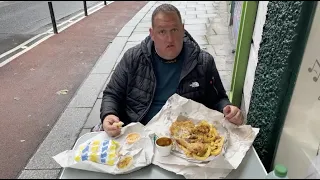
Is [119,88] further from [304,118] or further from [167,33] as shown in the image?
[304,118]

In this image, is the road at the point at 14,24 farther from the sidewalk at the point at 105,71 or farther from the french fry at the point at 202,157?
the french fry at the point at 202,157

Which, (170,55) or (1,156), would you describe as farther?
(1,156)

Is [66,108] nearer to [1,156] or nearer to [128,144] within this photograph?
[1,156]

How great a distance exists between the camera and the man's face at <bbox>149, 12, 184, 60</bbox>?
1.86 m

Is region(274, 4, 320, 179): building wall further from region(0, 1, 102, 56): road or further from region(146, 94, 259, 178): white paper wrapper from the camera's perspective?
region(0, 1, 102, 56): road

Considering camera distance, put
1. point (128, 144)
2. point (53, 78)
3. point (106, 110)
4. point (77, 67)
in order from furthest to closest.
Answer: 1. point (77, 67)
2. point (53, 78)
3. point (106, 110)
4. point (128, 144)

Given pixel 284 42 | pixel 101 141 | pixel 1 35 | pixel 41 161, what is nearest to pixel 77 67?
pixel 41 161

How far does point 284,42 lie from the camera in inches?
57.4

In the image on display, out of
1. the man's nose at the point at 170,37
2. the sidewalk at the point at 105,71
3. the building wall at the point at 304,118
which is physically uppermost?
the man's nose at the point at 170,37

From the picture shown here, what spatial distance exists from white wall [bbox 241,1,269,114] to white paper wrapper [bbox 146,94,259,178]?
2.32 feet

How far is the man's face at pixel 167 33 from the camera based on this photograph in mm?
1860

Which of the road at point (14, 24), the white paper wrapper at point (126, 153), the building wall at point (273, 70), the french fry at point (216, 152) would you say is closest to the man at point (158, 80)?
the building wall at point (273, 70)

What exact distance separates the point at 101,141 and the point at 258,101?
1055 mm

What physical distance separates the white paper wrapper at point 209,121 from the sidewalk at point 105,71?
2.35 ft
